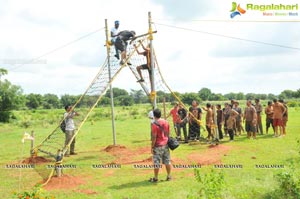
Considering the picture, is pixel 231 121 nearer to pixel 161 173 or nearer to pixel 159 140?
pixel 161 173

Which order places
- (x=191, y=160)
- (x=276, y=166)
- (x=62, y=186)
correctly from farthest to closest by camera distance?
(x=191, y=160)
(x=276, y=166)
(x=62, y=186)

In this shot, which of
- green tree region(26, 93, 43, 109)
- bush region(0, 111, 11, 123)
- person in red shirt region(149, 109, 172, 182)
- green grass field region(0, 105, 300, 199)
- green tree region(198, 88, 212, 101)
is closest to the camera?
green grass field region(0, 105, 300, 199)

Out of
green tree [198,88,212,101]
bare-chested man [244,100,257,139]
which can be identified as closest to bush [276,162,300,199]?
bare-chested man [244,100,257,139]

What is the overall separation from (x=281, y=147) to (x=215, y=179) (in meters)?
6.90

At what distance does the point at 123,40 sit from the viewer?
12.5 m

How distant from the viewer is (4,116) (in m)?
40.2

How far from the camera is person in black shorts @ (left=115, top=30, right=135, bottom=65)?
40.3 feet

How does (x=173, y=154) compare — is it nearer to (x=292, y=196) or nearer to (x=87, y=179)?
(x=87, y=179)

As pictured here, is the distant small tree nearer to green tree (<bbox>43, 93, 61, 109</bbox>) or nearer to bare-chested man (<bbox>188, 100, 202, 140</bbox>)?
bare-chested man (<bbox>188, 100, 202, 140</bbox>)

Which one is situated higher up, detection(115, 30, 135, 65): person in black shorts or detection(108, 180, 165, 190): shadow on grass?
detection(115, 30, 135, 65): person in black shorts

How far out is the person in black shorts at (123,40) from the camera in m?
12.3

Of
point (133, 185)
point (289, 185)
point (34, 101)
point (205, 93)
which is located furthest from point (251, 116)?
point (34, 101)

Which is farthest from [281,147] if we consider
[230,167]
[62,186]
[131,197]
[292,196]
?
[62,186]

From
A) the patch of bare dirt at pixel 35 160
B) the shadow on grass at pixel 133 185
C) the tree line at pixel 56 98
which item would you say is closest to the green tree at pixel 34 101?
the tree line at pixel 56 98
